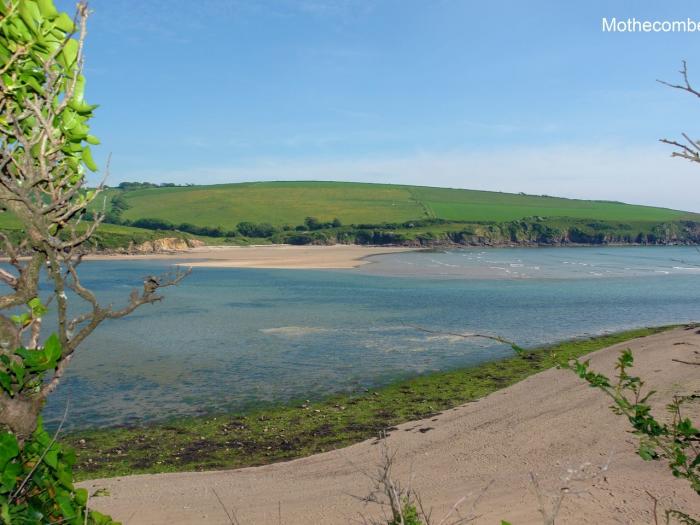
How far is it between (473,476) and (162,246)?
12707 centimetres

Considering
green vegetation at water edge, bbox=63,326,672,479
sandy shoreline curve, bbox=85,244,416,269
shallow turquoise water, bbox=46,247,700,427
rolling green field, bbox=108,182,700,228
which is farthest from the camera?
rolling green field, bbox=108,182,700,228

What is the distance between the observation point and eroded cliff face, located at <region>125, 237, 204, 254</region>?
12768cm

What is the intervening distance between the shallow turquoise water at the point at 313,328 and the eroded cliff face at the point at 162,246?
159 feet

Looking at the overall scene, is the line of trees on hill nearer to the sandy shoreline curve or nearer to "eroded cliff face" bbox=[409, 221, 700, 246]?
"eroded cliff face" bbox=[409, 221, 700, 246]

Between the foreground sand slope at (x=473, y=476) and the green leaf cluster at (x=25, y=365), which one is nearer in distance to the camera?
the green leaf cluster at (x=25, y=365)

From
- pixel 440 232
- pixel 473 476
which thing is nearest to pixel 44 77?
pixel 473 476

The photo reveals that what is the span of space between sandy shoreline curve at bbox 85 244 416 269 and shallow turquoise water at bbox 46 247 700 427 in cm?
1972

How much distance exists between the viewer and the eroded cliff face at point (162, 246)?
12768cm

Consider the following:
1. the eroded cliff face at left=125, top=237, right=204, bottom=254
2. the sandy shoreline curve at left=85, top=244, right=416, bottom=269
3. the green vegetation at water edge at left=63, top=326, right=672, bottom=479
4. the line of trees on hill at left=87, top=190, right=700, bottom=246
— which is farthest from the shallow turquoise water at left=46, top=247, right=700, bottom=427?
the line of trees on hill at left=87, top=190, right=700, bottom=246

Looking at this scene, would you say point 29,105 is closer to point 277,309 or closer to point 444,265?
point 277,309

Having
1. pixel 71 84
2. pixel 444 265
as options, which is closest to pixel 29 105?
pixel 71 84

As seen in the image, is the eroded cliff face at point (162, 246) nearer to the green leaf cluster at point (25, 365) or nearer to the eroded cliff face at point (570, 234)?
the eroded cliff face at point (570, 234)

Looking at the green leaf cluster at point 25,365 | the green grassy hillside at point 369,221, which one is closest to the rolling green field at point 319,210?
the green grassy hillside at point 369,221

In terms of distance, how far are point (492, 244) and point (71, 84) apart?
160 m
